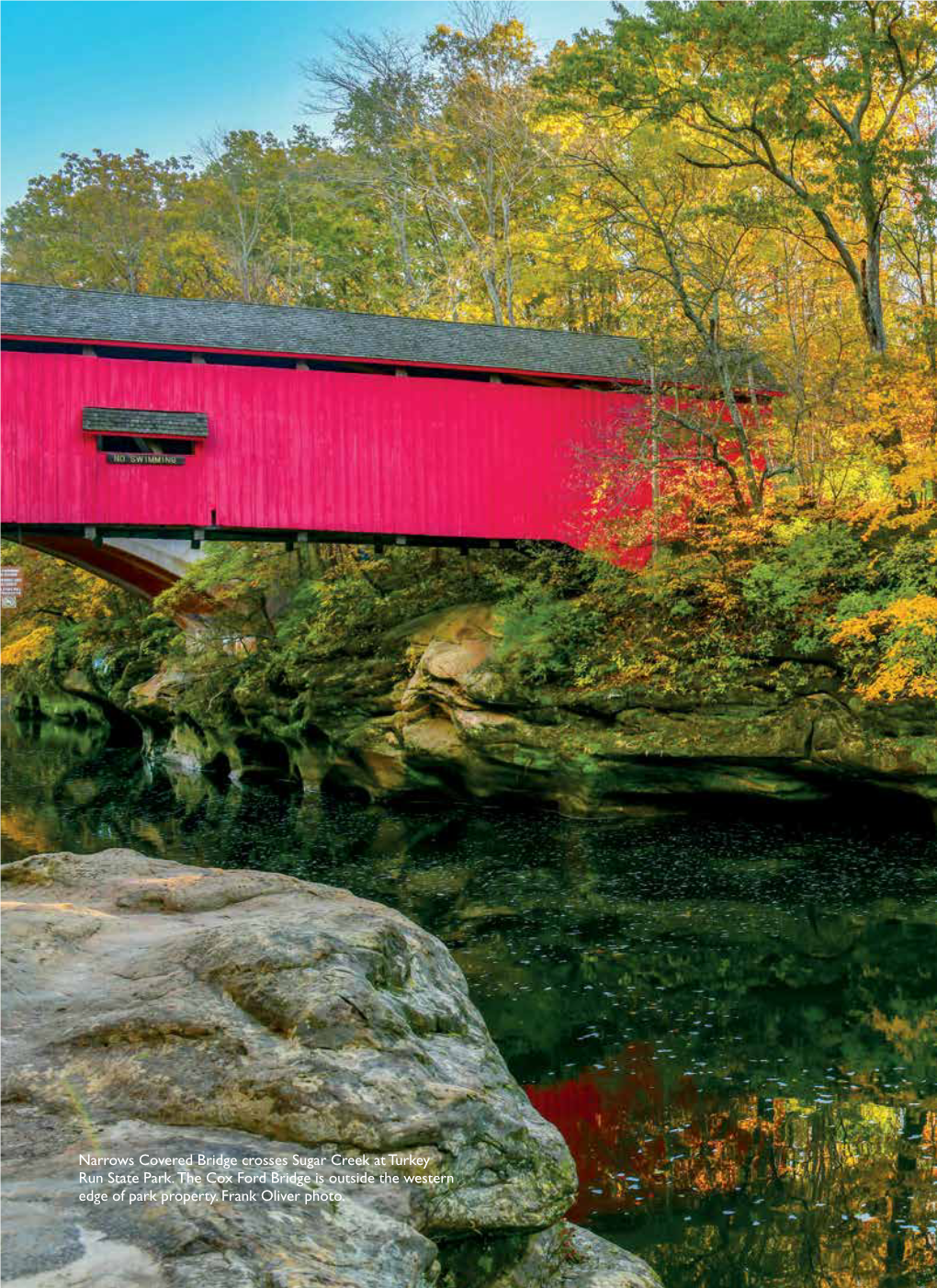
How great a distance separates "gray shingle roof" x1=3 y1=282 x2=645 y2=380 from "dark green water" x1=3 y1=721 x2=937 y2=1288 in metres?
7.43

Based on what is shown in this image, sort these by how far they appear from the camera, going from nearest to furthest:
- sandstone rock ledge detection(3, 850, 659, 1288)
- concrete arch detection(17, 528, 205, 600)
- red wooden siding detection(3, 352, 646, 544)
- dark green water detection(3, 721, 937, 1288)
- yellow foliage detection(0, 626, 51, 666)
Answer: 1. sandstone rock ledge detection(3, 850, 659, 1288)
2. dark green water detection(3, 721, 937, 1288)
3. red wooden siding detection(3, 352, 646, 544)
4. concrete arch detection(17, 528, 205, 600)
5. yellow foliage detection(0, 626, 51, 666)

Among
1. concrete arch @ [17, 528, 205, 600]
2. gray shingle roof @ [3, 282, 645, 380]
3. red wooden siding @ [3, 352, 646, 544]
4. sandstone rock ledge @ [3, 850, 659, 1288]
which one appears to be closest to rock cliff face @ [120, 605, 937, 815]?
red wooden siding @ [3, 352, 646, 544]

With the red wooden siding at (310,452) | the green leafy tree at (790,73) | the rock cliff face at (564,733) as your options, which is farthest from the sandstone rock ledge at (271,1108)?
the green leafy tree at (790,73)

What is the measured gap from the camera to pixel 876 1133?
6.52 m

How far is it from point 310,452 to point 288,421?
1.94 feet

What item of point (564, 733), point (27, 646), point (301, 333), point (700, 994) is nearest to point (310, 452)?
point (301, 333)

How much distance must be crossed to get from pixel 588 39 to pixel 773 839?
11382mm

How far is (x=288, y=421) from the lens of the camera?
1698 cm

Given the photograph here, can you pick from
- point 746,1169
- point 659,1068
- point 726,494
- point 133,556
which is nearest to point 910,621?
point 726,494

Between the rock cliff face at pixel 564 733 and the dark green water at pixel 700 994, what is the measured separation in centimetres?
68

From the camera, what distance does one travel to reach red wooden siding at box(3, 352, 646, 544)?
15789mm

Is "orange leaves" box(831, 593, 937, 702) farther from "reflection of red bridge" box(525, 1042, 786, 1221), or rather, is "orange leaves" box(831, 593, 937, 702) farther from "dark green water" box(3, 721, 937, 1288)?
"reflection of red bridge" box(525, 1042, 786, 1221)

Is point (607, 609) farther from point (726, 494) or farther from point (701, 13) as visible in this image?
point (701, 13)

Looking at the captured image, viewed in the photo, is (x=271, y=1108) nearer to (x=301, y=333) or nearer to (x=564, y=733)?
(x=564, y=733)
